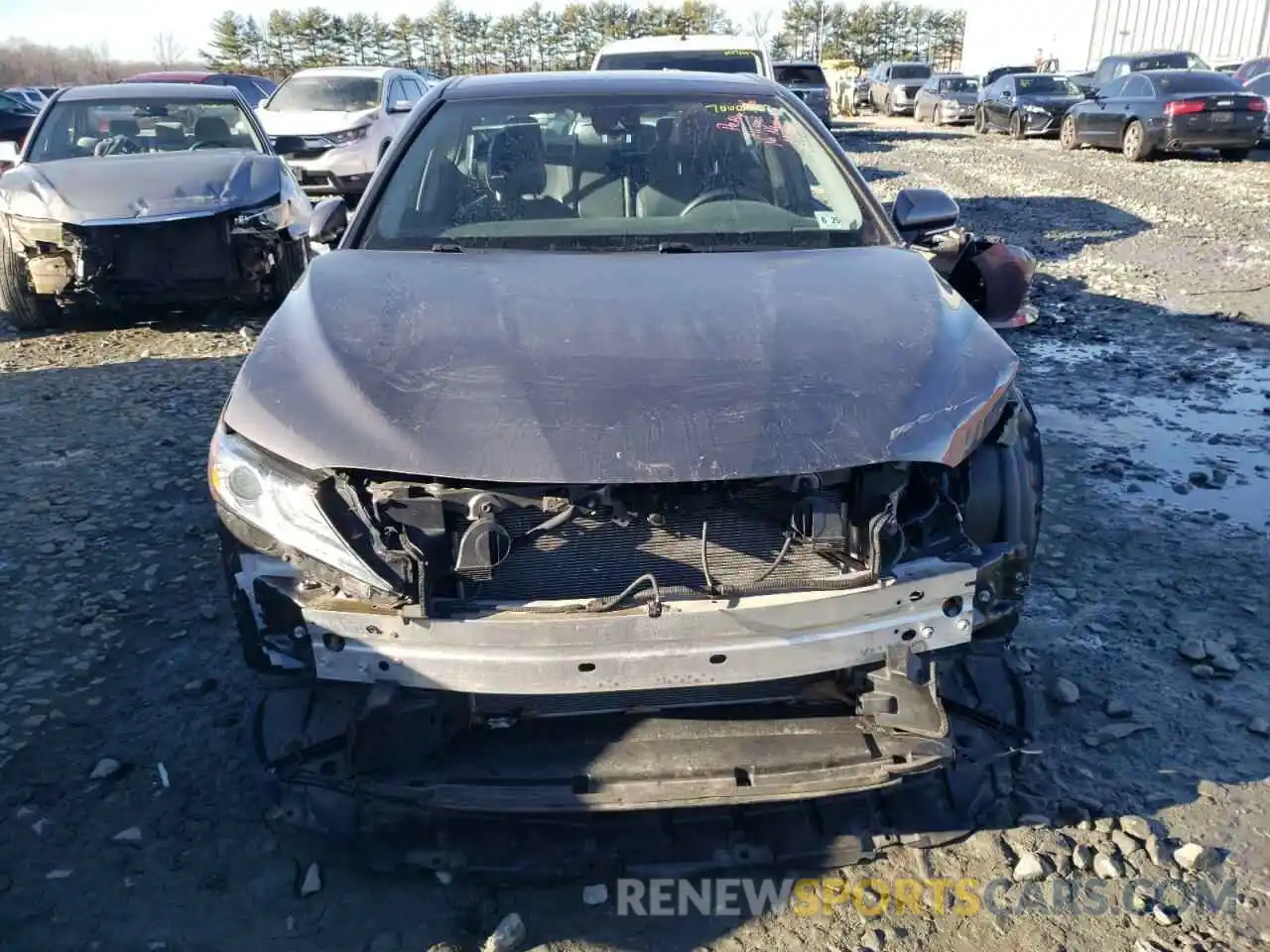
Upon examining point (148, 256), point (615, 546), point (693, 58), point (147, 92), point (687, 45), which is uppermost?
point (687, 45)

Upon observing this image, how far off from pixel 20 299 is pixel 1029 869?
686 cm

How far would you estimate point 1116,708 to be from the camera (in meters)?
2.99

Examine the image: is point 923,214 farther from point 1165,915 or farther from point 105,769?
point 105,769

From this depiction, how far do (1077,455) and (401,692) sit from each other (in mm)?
3698

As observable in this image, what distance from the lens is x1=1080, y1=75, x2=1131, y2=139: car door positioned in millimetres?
17109

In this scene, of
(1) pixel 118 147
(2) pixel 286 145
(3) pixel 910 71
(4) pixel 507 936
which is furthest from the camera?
(3) pixel 910 71

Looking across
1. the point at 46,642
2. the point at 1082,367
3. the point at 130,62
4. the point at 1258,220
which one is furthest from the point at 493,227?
the point at 130,62

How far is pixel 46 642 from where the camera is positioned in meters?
3.35

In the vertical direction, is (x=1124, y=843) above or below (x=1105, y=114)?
below

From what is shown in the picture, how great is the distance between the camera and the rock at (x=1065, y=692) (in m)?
3.02

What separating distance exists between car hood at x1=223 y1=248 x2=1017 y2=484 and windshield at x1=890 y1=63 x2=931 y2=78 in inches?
1381

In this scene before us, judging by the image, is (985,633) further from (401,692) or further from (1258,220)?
(1258,220)

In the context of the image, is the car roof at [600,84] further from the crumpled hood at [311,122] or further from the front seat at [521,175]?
the crumpled hood at [311,122]

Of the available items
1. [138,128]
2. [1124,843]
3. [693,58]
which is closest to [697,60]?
[693,58]
